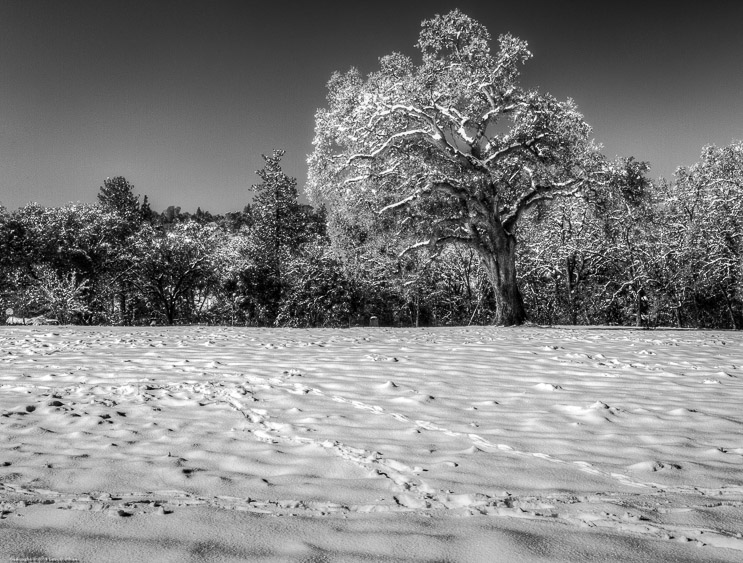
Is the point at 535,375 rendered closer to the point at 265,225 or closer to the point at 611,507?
the point at 611,507

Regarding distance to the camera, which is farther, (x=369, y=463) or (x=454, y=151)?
(x=454, y=151)

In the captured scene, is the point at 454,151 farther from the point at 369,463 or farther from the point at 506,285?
the point at 369,463

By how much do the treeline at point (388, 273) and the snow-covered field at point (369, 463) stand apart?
58.7 feet

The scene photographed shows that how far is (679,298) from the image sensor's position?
25281 mm

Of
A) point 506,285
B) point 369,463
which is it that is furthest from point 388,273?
point 369,463

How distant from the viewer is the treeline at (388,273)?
Answer: 23.6m

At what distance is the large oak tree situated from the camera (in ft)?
49.1

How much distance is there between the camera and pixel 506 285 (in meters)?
16.2

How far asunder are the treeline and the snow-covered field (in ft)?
58.7

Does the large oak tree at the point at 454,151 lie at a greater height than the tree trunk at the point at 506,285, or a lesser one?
greater

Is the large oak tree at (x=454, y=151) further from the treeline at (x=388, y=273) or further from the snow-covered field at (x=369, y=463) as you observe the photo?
the snow-covered field at (x=369, y=463)

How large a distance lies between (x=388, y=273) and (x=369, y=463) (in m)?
22.8

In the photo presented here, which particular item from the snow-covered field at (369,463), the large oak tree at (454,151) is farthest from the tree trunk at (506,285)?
the snow-covered field at (369,463)

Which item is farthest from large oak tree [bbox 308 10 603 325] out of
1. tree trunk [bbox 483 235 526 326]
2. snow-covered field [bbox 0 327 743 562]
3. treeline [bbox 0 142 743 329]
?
snow-covered field [bbox 0 327 743 562]
